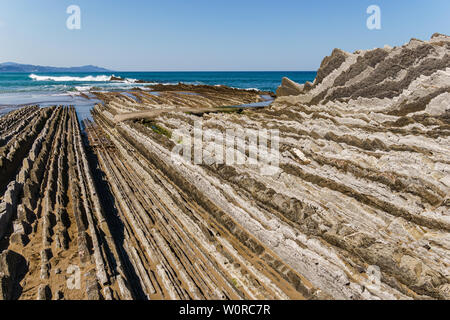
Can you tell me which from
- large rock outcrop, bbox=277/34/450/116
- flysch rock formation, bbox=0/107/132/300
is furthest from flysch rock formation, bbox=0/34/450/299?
large rock outcrop, bbox=277/34/450/116

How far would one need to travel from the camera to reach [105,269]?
8.68 m

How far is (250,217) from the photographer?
1103 cm

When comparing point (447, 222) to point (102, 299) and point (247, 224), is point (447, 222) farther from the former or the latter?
point (102, 299)

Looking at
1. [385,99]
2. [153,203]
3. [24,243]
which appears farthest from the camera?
[385,99]

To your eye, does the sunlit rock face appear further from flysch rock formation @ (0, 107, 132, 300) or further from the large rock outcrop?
flysch rock formation @ (0, 107, 132, 300)

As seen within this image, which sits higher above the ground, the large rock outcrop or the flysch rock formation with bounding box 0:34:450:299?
the large rock outcrop

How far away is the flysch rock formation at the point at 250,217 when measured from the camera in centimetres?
820

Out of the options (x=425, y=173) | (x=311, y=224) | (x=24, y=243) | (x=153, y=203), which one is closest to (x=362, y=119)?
(x=425, y=173)

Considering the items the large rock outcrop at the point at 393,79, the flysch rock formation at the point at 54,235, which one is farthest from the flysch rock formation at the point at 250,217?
the large rock outcrop at the point at 393,79

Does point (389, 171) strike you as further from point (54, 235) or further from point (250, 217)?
point (54, 235)

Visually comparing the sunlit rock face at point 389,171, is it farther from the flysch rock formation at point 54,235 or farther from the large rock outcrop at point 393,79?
the flysch rock formation at point 54,235

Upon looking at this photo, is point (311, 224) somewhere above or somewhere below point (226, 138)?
below

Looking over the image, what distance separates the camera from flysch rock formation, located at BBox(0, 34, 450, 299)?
8203mm

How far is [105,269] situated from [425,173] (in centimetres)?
1520
